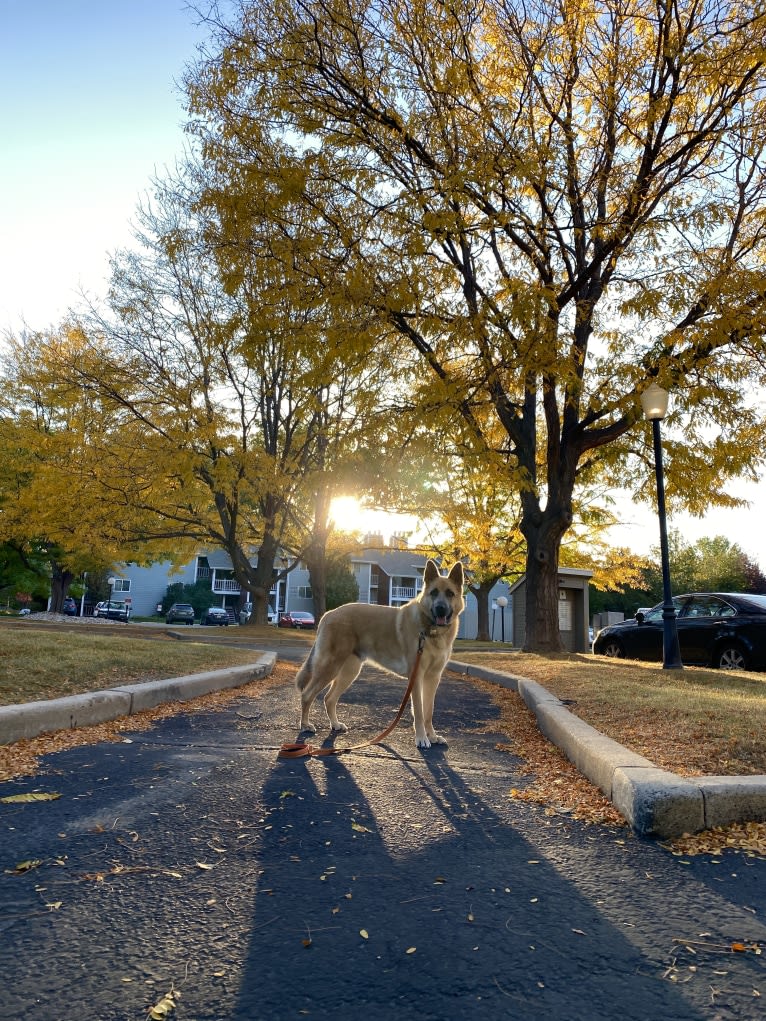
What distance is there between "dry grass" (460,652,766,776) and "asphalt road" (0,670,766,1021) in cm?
126

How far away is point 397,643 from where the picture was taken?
19.9 feet

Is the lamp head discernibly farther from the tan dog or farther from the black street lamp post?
the tan dog

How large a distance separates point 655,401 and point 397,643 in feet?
23.9

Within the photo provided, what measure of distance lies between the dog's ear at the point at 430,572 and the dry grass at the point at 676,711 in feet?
6.03

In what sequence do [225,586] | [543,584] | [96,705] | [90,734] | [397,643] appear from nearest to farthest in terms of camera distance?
[90,734]
[397,643]
[96,705]
[543,584]
[225,586]

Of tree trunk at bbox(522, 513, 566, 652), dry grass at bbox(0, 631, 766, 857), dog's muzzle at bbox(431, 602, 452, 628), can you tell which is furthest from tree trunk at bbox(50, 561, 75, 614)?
dog's muzzle at bbox(431, 602, 452, 628)

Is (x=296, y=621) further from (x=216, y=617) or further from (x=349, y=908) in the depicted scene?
(x=349, y=908)

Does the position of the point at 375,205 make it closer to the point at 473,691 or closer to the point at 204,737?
the point at 473,691

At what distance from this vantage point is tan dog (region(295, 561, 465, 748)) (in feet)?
19.1

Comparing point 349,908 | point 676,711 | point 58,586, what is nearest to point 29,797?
point 349,908

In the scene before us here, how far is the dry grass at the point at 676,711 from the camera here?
4.53m

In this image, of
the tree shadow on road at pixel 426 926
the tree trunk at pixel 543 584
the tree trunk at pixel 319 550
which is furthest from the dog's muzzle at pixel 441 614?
the tree trunk at pixel 319 550

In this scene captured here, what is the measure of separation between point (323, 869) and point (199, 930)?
2.36 ft

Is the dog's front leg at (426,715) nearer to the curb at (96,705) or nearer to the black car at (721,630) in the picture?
the curb at (96,705)
